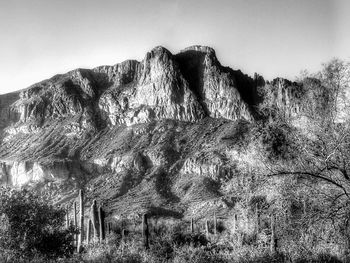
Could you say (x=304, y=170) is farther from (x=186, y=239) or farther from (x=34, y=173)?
(x=34, y=173)

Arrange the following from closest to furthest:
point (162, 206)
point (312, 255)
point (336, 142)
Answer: point (336, 142)
point (312, 255)
point (162, 206)

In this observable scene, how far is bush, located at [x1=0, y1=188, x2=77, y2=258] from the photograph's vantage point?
2152 centimetres

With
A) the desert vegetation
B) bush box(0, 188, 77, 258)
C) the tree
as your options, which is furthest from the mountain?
the tree

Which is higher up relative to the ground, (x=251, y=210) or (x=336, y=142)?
(x=336, y=142)

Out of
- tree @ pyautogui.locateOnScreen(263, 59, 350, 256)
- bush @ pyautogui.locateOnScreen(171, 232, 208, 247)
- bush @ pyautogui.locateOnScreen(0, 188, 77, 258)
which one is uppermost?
tree @ pyautogui.locateOnScreen(263, 59, 350, 256)

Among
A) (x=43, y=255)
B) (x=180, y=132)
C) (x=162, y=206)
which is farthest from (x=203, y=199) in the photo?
(x=43, y=255)

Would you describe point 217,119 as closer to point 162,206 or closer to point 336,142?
point 162,206

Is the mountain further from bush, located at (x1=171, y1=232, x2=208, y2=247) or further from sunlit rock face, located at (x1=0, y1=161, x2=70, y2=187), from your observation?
bush, located at (x1=171, y1=232, x2=208, y2=247)

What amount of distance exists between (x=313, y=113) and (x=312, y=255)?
5.74m

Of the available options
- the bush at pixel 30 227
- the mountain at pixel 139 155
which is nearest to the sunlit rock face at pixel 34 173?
the mountain at pixel 139 155

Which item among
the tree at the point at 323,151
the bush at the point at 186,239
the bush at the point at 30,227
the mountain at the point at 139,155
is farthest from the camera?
the mountain at the point at 139,155

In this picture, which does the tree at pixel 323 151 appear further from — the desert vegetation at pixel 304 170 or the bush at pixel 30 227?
the bush at pixel 30 227

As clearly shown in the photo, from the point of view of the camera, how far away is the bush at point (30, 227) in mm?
21516

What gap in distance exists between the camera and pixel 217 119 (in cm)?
18675
